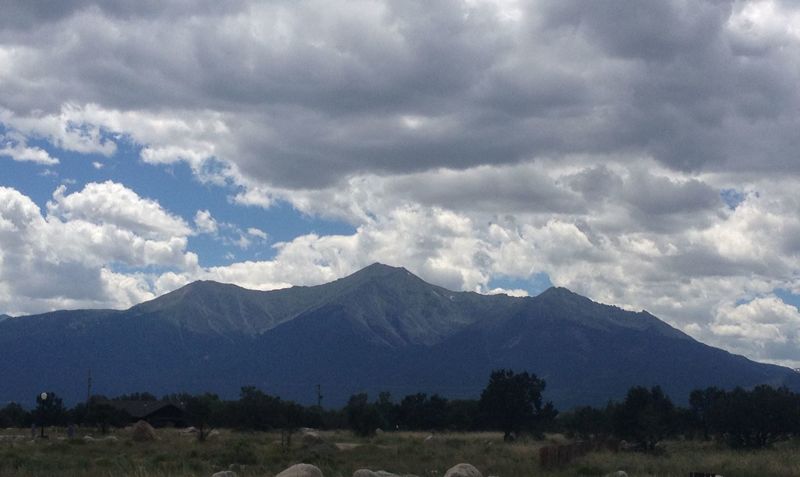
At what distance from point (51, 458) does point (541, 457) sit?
23.2 m

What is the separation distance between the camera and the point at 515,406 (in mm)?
100188

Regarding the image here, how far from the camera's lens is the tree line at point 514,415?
221ft

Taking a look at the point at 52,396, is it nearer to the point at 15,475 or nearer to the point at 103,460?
the point at 103,460

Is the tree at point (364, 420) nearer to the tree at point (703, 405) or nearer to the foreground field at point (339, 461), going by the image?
the tree at point (703, 405)

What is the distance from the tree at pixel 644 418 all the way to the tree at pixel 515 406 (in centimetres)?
1712

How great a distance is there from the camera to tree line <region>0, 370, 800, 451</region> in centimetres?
6744

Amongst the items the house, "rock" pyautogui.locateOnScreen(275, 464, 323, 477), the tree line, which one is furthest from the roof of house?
"rock" pyautogui.locateOnScreen(275, 464, 323, 477)

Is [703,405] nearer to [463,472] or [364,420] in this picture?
[364,420]

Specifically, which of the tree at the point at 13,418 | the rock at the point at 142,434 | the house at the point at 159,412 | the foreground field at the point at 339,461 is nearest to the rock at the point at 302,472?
the foreground field at the point at 339,461

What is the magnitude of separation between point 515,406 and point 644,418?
3556 centimetres

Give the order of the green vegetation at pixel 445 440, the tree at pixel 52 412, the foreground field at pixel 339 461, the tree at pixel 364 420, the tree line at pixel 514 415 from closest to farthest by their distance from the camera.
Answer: the foreground field at pixel 339 461 < the green vegetation at pixel 445 440 < the tree line at pixel 514 415 < the tree at pixel 52 412 < the tree at pixel 364 420

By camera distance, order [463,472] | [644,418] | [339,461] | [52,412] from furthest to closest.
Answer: [52,412], [644,418], [339,461], [463,472]

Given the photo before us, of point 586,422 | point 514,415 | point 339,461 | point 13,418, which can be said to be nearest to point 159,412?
point 13,418

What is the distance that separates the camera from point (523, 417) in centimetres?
10069
